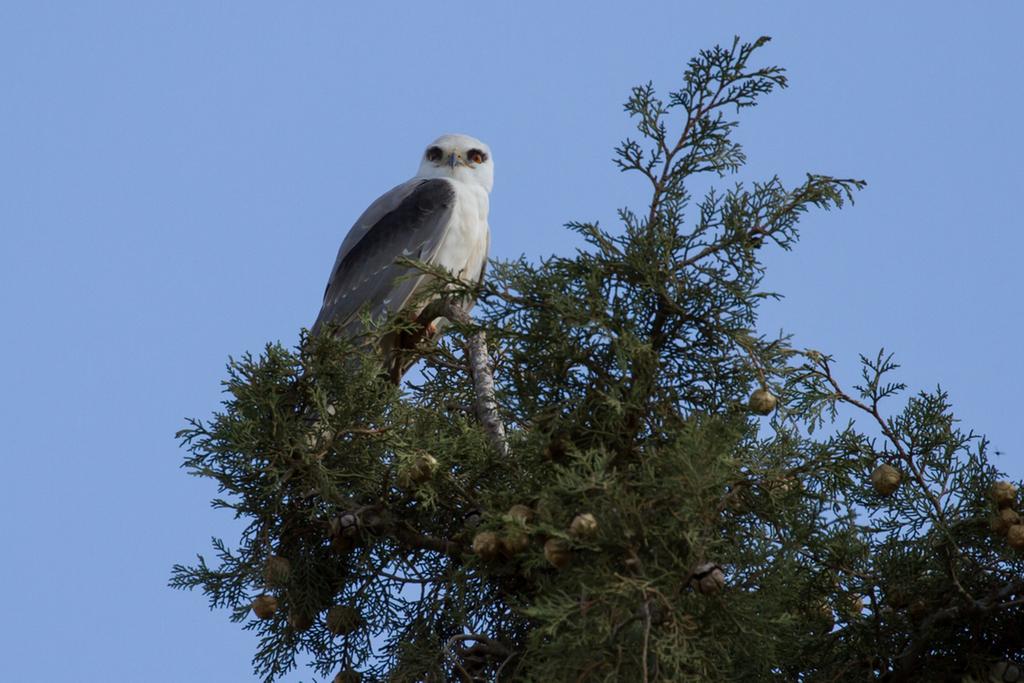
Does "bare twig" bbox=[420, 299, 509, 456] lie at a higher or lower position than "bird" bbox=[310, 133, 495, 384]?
lower

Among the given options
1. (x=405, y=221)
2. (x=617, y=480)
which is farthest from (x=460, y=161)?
(x=617, y=480)

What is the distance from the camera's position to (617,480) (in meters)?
3.48

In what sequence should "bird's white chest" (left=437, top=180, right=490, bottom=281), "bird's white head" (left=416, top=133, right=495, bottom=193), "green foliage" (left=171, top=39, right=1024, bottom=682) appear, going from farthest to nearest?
"bird's white head" (left=416, top=133, right=495, bottom=193)
"bird's white chest" (left=437, top=180, right=490, bottom=281)
"green foliage" (left=171, top=39, right=1024, bottom=682)

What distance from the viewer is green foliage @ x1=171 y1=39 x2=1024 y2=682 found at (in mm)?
3561

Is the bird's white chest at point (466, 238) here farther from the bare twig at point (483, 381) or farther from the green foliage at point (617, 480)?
the green foliage at point (617, 480)

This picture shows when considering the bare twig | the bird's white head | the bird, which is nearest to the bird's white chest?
the bird

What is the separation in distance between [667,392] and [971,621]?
120 cm

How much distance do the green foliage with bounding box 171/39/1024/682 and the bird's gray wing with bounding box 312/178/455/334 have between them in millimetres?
2518

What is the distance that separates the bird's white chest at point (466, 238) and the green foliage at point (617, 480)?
108 inches

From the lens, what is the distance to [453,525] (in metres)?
4.24

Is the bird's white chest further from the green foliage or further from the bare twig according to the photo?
the green foliage

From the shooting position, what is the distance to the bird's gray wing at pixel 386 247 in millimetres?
6820

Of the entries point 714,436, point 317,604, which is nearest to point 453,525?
point 317,604

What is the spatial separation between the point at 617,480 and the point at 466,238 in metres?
3.78
